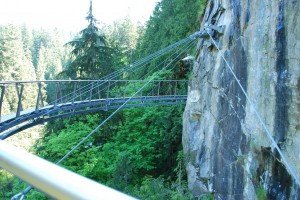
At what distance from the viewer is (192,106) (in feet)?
30.8

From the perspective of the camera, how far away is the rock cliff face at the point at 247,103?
178 inches

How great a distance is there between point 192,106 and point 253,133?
3826 millimetres

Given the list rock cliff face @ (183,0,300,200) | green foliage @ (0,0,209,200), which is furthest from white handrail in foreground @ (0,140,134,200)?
green foliage @ (0,0,209,200)

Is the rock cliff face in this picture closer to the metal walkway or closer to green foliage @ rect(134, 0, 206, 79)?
the metal walkway

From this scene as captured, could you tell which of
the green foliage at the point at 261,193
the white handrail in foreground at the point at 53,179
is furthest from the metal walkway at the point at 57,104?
the white handrail in foreground at the point at 53,179

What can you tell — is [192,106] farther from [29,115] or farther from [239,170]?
[29,115]

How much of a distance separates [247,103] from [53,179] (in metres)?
5.51

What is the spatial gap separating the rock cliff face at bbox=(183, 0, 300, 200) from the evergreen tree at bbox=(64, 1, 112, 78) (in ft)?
23.3

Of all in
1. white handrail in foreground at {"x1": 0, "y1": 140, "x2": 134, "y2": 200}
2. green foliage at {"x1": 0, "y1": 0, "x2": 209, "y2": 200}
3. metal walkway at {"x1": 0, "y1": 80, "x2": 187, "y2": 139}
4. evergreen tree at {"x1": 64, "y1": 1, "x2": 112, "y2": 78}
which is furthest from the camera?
evergreen tree at {"x1": 64, "y1": 1, "x2": 112, "y2": 78}

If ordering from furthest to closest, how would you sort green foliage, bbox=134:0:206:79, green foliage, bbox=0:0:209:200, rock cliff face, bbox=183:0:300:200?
green foliage, bbox=134:0:206:79
green foliage, bbox=0:0:209:200
rock cliff face, bbox=183:0:300:200

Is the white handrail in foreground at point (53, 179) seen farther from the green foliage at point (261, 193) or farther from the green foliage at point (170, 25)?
the green foliage at point (170, 25)

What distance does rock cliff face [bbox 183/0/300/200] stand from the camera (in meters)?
4.53

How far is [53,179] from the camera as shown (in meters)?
0.57

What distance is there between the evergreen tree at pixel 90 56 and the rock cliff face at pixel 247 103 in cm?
709
